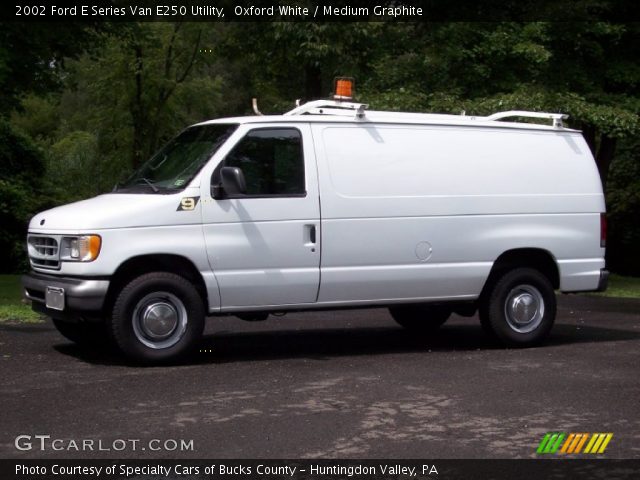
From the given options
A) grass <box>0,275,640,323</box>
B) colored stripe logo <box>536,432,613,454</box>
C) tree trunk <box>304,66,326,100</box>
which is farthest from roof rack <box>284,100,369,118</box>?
tree trunk <box>304,66,326,100</box>

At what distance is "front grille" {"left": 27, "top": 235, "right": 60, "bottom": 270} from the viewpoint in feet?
32.5

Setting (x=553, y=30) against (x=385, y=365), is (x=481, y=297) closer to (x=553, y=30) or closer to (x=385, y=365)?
(x=385, y=365)

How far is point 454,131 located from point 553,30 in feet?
39.6

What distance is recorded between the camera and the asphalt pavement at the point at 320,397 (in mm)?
6859

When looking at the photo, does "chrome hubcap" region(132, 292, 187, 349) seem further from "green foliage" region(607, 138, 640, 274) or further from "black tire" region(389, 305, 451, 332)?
"green foliage" region(607, 138, 640, 274)

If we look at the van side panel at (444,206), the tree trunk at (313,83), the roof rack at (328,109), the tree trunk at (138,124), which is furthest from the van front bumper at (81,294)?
the tree trunk at (138,124)

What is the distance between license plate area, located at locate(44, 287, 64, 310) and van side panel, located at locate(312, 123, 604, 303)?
234 centimetres

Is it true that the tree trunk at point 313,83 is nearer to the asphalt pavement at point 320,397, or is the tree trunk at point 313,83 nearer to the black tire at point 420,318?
the black tire at point 420,318

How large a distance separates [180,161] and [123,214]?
0.99 metres

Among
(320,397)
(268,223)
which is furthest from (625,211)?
(320,397)

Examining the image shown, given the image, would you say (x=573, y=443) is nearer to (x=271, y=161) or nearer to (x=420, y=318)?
(x=271, y=161)

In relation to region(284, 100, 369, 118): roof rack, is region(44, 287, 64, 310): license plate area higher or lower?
lower

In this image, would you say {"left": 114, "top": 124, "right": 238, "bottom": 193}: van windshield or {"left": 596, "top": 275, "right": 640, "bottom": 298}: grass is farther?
{"left": 596, "top": 275, "right": 640, "bottom": 298}: grass

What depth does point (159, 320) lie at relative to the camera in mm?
9852
